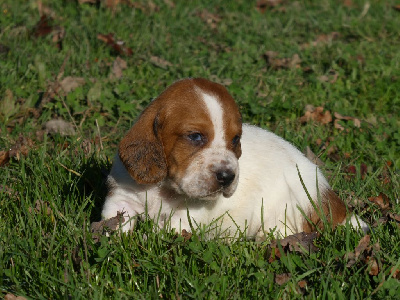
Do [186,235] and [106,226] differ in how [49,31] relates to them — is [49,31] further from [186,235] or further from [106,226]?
[186,235]

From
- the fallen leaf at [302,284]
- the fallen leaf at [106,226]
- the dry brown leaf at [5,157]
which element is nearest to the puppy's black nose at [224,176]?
the fallen leaf at [106,226]

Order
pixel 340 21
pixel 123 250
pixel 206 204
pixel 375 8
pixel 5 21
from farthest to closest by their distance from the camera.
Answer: pixel 375 8 → pixel 340 21 → pixel 5 21 → pixel 206 204 → pixel 123 250

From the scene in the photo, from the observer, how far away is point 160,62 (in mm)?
8047

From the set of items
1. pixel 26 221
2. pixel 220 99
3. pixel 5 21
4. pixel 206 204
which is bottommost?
pixel 5 21

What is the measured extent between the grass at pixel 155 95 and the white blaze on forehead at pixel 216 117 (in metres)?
0.67

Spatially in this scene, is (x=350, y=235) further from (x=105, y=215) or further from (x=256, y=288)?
(x=105, y=215)

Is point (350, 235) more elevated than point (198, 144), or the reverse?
point (198, 144)

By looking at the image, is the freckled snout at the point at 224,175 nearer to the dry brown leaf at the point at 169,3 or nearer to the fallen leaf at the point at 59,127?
the fallen leaf at the point at 59,127

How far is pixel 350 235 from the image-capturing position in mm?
4527

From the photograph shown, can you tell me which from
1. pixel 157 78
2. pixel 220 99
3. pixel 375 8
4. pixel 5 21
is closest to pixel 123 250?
pixel 220 99

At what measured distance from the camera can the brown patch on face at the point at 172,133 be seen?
14.8 ft

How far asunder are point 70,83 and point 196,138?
313cm

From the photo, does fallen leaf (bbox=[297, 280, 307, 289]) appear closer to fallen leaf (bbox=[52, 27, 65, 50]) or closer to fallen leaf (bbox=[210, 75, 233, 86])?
fallen leaf (bbox=[210, 75, 233, 86])

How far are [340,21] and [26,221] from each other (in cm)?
672
